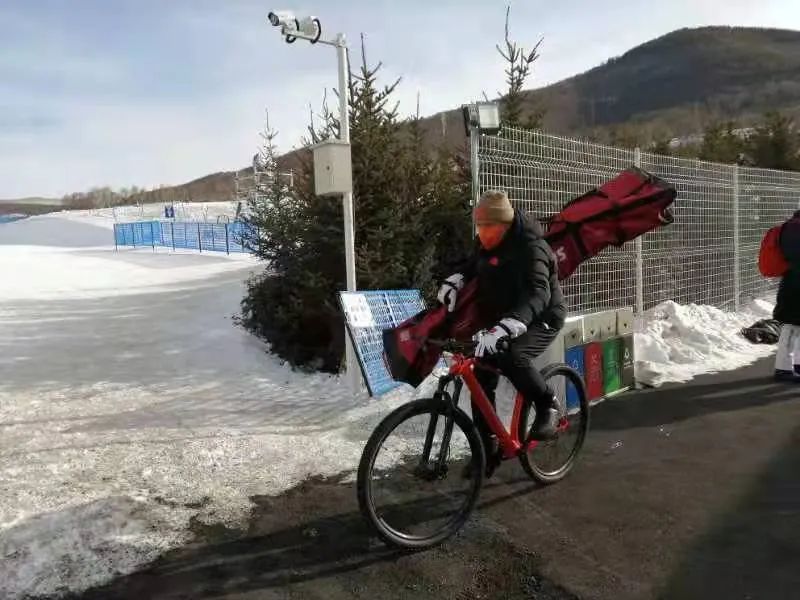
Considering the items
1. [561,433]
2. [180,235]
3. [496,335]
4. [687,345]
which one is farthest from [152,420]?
[180,235]

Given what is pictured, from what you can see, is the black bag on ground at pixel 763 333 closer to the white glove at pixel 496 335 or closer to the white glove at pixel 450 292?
the white glove at pixel 450 292

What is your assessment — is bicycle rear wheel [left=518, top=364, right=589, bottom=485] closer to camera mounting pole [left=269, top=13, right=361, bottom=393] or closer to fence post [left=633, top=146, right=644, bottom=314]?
camera mounting pole [left=269, top=13, right=361, bottom=393]

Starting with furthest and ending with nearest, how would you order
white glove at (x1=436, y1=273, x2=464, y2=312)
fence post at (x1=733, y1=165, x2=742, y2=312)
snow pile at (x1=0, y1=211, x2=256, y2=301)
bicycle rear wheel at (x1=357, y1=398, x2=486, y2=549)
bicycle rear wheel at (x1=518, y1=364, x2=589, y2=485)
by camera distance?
snow pile at (x1=0, y1=211, x2=256, y2=301) < fence post at (x1=733, y1=165, x2=742, y2=312) < bicycle rear wheel at (x1=518, y1=364, x2=589, y2=485) < white glove at (x1=436, y1=273, x2=464, y2=312) < bicycle rear wheel at (x1=357, y1=398, x2=486, y2=549)

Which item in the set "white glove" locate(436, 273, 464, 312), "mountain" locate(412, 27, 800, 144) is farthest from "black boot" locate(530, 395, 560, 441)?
"mountain" locate(412, 27, 800, 144)

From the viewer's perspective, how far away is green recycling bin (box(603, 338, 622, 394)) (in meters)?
5.93

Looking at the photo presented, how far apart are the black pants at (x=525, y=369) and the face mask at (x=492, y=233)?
Answer: 53 cm

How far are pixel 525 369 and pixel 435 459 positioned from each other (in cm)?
72

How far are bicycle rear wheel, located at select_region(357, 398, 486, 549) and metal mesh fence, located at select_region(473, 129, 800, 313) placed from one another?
10.0 feet

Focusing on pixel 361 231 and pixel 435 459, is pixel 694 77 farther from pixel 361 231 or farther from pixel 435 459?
pixel 435 459

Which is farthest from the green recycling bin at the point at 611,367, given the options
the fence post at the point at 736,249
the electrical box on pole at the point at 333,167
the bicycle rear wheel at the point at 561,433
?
the fence post at the point at 736,249

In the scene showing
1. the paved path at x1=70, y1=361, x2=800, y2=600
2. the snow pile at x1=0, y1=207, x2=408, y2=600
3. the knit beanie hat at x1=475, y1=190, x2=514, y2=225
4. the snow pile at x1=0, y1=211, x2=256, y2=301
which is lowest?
the paved path at x1=70, y1=361, x2=800, y2=600

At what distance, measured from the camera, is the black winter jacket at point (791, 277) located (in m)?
6.29

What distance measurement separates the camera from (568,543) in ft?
10.9

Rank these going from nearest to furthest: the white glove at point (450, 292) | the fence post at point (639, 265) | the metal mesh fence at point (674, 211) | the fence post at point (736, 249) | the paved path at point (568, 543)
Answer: the paved path at point (568, 543) → the white glove at point (450, 292) → the metal mesh fence at point (674, 211) → the fence post at point (639, 265) → the fence post at point (736, 249)
